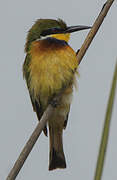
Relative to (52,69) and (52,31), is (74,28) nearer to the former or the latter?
(52,31)

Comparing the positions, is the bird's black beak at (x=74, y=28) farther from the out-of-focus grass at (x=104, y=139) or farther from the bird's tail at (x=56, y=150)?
the out-of-focus grass at (x=104, y=139)

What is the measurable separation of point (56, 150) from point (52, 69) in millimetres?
895

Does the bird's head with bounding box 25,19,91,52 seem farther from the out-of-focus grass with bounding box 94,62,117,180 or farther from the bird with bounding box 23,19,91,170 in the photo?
the out-of-focus grass with bounding box 94,62,117,180

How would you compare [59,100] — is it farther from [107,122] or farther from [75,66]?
→ [107,122]

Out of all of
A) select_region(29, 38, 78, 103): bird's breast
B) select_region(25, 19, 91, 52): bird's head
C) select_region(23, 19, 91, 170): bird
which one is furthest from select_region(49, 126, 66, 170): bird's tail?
select_region(25, 19, 91, 52): bird's head

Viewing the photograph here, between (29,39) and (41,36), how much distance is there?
12cm

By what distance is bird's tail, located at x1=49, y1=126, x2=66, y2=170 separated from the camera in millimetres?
2852

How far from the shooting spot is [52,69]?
2.48 meters

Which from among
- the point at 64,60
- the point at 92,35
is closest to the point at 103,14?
the point at 92,35

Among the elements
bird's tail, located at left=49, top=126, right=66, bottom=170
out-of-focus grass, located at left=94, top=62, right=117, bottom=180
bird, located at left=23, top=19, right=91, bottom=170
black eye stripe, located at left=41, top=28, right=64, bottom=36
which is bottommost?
bird's tail, located at left=49, top=126, right=66, bottom=170

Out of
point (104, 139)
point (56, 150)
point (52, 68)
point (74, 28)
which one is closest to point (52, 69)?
point (52, 68)

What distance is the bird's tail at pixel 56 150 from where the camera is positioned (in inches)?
112

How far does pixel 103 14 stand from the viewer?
169cm

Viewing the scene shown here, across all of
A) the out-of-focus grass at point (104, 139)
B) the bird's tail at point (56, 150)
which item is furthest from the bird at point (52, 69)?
the out-of-focus grass at point (104, 139)
